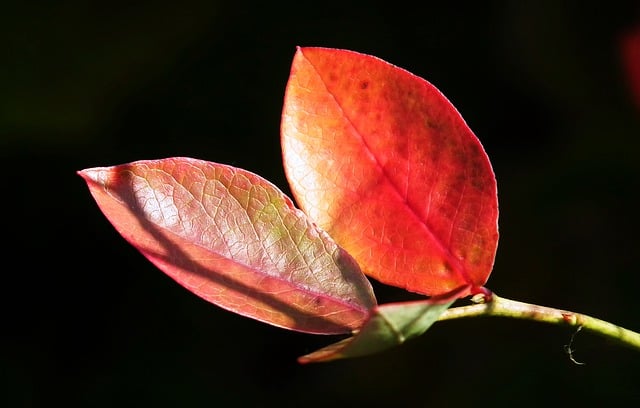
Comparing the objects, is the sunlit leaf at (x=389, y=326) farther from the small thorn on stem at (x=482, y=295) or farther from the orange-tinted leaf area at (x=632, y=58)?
the orange-tinted leaf area at (x=632, y=58)

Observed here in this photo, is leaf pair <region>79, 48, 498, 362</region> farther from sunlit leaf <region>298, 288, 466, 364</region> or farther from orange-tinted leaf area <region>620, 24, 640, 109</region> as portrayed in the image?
orange-tinted leaf area <region>620, 24, 640, 109</region>

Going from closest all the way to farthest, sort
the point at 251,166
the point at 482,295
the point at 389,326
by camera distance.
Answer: the point at 389,326
the point at 482,295
the point at 251,166

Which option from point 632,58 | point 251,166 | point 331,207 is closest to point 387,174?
point 331,207

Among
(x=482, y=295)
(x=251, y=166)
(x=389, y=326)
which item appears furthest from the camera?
(x=251, y=166)

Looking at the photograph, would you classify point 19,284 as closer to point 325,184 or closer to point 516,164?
point 516,164

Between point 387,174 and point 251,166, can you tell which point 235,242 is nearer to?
point 387,174

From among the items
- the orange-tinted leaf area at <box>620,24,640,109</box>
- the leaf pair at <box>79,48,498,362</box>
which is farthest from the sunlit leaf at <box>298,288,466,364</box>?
the orange-tinted leaf area at <box>620,24,640,109</box>
